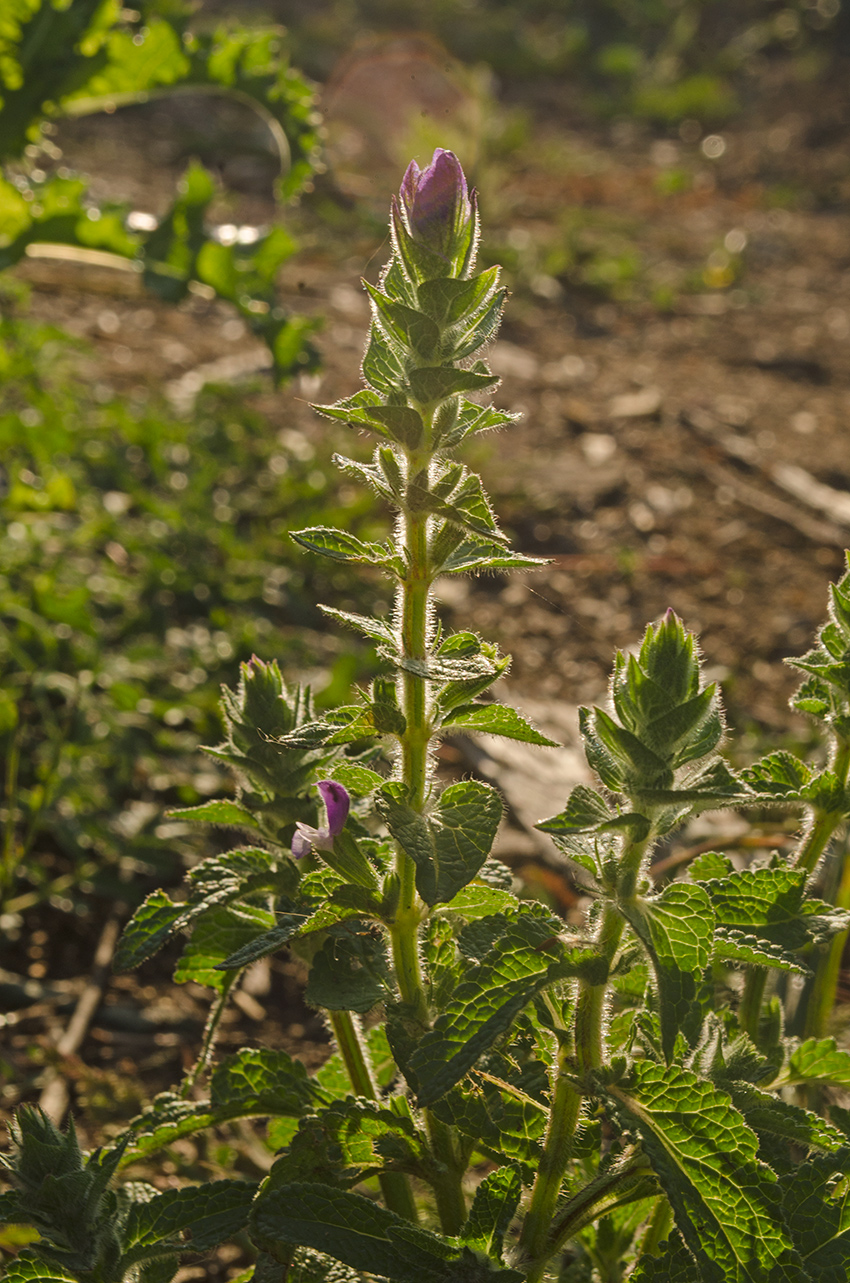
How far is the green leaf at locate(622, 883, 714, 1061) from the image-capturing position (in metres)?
1.14

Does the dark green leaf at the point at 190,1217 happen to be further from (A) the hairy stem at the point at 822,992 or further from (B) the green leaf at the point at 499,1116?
(A) the hairy stem at the point at 822,992

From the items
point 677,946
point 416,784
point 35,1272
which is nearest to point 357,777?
point 416,784

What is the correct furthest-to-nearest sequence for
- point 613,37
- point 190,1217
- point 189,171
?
point 613,37 < point 189,171 < point 190,1217

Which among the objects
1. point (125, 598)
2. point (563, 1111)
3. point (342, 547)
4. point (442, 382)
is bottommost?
point (125, 598)

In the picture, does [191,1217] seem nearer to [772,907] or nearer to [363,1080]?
[363,1080]

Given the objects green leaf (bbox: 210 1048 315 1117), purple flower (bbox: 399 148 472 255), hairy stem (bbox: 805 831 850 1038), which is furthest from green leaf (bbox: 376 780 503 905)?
hairy stem (bbox: 805 831 850 1038)

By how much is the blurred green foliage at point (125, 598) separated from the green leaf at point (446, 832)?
1460mm

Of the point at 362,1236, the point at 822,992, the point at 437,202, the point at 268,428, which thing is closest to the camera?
the point at 437,202

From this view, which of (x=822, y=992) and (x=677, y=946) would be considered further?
(x=822, y=992)

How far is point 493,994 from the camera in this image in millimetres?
1157

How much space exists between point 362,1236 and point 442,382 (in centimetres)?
90

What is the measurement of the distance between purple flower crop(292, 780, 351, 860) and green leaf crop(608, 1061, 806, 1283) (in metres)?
0.40

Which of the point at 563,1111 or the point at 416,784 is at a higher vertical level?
the point at 416,784

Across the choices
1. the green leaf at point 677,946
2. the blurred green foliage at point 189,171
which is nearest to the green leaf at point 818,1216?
the green leaf at point 677,946
